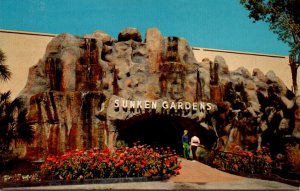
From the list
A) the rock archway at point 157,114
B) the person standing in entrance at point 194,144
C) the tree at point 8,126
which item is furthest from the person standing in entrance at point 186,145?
the tree at point 8,126

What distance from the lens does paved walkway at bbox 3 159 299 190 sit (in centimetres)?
1132

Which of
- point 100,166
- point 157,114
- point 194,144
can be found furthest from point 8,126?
point 194,144

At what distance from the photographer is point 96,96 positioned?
61.7ft

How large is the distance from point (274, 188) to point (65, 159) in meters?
7.54

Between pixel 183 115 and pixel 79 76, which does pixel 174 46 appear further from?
pixel 79 76

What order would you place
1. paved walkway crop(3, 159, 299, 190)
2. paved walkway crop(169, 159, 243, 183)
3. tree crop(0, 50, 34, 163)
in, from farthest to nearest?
1. tree crop(0, 50, 34, 163)
2. paved walkway crop(169, 159, 243, 183)
3. paved walkway crop(3, 159, 299, 190)

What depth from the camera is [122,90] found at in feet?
65.5

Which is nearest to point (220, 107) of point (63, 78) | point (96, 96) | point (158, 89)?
point (158, 89)

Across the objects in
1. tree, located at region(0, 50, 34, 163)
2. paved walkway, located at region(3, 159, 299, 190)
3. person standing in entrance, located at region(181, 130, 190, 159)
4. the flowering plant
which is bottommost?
paved walkway, located at region(3, 159, 299, 190)

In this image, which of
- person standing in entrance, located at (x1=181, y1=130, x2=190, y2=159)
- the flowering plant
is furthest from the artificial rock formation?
the flowering plant

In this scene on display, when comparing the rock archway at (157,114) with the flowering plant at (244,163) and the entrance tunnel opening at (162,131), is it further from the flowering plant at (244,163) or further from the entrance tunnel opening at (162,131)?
the flowering plant at (244,163)

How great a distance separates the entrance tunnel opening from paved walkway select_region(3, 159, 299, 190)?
5.75 meters

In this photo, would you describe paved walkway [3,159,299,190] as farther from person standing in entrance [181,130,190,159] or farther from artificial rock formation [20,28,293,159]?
artificial rock formation [20,28,293,159]

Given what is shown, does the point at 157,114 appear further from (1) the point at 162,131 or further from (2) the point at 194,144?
(1) the point at 162,131
